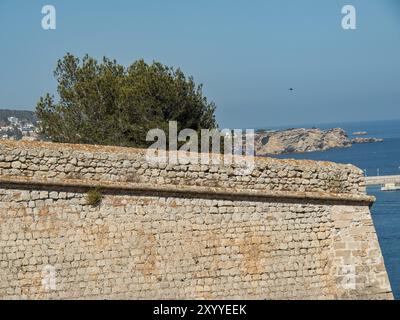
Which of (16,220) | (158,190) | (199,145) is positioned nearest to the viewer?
(16,220)

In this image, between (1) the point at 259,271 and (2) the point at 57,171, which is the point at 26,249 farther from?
(1) the point at 259,271

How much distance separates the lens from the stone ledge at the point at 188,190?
10.9 metres

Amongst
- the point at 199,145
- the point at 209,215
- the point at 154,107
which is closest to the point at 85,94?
the point at 154,107

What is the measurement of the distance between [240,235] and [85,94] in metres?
10.6

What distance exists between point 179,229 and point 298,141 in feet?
473

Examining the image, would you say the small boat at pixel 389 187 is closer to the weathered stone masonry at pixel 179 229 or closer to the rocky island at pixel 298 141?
the rocky island at pixel 298 141

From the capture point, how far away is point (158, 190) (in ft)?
38.5

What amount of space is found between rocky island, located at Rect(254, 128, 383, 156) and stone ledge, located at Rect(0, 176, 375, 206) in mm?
112453

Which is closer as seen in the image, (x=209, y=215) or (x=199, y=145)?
(x=209, y=215)

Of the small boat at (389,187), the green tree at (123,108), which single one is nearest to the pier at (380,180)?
the small boat at (389,187)

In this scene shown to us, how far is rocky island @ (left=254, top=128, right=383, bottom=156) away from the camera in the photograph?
136500 millimetres

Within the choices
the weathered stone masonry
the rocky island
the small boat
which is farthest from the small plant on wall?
the rocky island

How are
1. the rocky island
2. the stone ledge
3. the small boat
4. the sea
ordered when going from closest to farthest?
the stone ledge, the sea, the small boat, the rocky island

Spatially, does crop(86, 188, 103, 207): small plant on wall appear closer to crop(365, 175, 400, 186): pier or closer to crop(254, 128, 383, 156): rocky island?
crop(365, 175, 400, 186): pier
